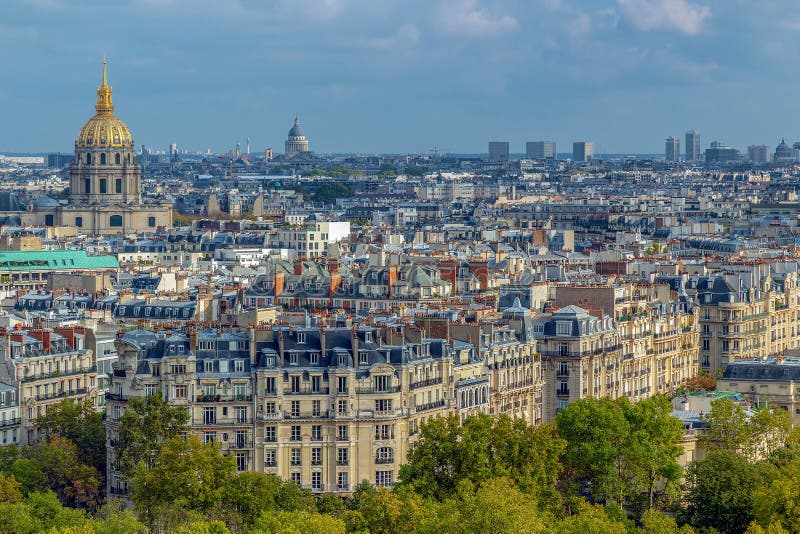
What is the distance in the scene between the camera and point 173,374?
187ft

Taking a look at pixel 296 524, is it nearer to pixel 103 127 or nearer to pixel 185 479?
pixel 185 479

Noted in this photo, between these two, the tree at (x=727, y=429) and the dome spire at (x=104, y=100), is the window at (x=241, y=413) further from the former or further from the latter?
the dome spire at (x=104, y=100)

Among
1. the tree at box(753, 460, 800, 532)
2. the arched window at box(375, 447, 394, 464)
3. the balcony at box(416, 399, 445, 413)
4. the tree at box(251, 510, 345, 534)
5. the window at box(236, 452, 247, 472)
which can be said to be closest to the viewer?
the tree at box(251, 510, 345, 534)

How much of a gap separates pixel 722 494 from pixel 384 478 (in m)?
8.85

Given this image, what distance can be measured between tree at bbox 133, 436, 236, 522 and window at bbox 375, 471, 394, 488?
4424 millimetres

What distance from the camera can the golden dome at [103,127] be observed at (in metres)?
193

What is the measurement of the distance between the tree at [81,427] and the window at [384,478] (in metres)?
7.79

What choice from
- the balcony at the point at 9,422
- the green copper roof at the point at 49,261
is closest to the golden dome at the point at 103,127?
the green copper roof at the point at 49,261

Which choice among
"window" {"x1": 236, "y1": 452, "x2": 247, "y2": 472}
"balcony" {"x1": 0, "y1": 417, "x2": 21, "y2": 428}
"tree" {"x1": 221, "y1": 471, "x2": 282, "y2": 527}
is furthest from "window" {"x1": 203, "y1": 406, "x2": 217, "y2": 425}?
"balcony" {"x1": 0, "y1": 417, "x2": 21, "y2": 428}

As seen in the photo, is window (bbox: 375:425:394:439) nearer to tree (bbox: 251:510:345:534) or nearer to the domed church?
tree (bbox: 251:510:345:534)

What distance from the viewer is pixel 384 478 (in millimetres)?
57125

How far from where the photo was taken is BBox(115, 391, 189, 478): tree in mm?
55844

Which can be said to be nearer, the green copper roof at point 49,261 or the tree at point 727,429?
the tree at point 727,429

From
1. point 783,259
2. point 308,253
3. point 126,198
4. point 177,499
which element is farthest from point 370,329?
point 126,198
